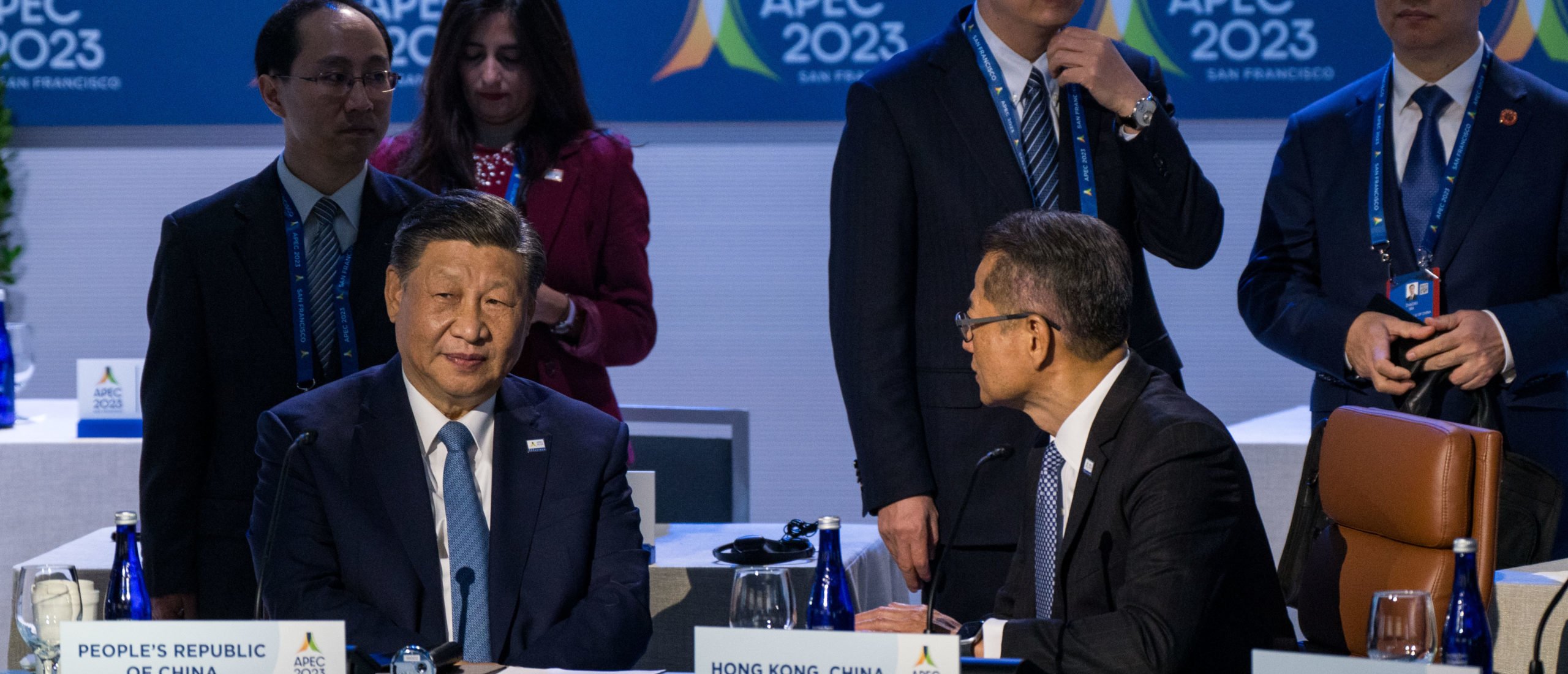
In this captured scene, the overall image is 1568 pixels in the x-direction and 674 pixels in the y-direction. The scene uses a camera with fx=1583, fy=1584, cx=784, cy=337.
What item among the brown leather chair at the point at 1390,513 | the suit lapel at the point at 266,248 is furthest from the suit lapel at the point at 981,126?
the suit lapel at the point at 266,248

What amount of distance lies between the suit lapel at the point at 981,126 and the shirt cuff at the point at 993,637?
0.90 meters

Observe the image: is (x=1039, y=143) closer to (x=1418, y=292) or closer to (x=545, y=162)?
(x=1418, y=292)

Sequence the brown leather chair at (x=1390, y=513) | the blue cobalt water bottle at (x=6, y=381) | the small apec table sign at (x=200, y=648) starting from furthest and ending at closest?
the blue cobalt water bottle at (x=6, y=381) < the brown leather chair at (x=1390, y=513) < the small apec table sign at (x=200, y=648)

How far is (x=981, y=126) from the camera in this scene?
2.67m

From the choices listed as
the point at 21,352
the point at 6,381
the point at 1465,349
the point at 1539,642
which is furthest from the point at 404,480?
the point at 21,352

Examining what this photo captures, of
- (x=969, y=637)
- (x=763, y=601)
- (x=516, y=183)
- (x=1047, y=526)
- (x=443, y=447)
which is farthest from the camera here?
(x=516, y=183)

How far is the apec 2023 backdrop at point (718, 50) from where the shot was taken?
478 centimetres

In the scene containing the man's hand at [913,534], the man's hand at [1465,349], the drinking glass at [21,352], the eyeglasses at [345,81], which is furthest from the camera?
the drinking glass at [21,352]

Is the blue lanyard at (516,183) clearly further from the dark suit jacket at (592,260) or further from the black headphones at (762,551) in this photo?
the black headphones at (762,551)

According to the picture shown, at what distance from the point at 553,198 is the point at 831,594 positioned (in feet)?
4.89

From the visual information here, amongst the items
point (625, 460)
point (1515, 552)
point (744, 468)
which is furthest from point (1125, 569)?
point (744, 468)

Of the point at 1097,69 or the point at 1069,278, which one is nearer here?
the point at 1069,278

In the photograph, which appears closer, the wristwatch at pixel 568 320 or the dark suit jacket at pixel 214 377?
the dark suit jacket at pixel 214 377

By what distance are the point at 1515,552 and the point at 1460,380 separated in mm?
308
